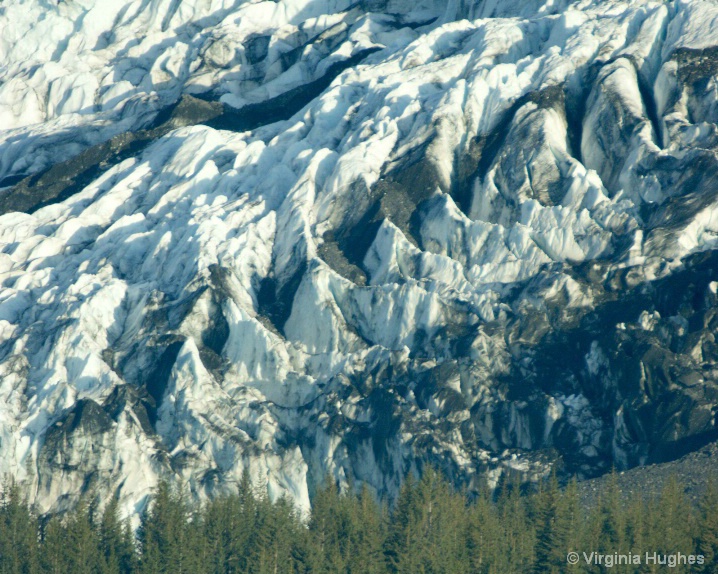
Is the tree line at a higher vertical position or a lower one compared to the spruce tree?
lower

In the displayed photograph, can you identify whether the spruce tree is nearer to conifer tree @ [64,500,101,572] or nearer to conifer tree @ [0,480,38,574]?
conifer tree @ [64,500,101,572]

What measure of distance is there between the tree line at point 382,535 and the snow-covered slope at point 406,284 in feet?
41.4

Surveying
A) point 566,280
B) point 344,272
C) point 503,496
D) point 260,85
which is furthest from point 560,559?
point 260,85

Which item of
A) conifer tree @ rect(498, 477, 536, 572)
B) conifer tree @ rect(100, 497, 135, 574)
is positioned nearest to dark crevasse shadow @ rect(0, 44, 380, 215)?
conifer tree @ rect(100, 497, 135, 574)

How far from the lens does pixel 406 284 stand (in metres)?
132

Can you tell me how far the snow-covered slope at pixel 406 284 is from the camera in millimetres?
122312

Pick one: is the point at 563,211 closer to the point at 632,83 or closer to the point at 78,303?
the point at 632,83

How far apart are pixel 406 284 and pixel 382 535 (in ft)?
109

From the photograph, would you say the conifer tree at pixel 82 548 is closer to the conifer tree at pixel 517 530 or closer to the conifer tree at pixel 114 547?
the conifer tree at pixel 114 547

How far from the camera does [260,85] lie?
199 m

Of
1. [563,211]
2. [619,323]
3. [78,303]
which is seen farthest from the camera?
[78,303]

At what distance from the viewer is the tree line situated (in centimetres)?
9625

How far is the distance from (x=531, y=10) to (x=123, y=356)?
7361 centimetres

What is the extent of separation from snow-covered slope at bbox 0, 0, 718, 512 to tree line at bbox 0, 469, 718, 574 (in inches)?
497
